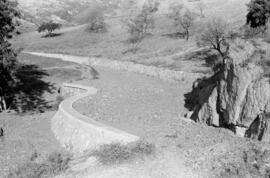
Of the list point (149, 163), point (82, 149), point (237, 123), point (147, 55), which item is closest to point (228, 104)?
point (237, 123)

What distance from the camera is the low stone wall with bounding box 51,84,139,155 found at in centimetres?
1777

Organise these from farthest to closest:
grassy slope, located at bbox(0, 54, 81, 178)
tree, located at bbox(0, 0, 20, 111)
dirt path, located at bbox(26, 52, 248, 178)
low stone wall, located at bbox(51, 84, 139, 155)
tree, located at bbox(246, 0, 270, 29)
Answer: tree, located at bbox(246, 0, 270, 29) → tree, located at bbox(0, 0, 20, 111) → grassy slope, located at bbox(0, 54, 81, 178) → low stone wall, located at bbox(51, 84, 139, 155) → dirt path, located at bbox(26, 52, 248, 178)

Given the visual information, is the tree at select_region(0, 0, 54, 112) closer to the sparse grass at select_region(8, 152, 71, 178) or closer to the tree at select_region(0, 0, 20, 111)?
the tree at select_region(0, 0, 20, 111)

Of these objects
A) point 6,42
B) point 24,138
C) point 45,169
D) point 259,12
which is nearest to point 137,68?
point 259,12

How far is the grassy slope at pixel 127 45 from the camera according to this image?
183 ft

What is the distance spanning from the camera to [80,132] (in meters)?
20.2

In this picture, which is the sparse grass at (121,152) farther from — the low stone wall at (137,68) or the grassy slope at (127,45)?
the grassy slope at (127,45)

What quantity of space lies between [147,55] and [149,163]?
153 ft

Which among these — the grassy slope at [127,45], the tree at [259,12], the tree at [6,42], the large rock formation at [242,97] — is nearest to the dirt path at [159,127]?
the large rock formation at [242,97]

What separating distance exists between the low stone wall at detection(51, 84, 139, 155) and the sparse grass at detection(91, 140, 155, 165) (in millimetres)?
1612

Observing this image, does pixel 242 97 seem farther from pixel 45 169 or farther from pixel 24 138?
pixel 24 138

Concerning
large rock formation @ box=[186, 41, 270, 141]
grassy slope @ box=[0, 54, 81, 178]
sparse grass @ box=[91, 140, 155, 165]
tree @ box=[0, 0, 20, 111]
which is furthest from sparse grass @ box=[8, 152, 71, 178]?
tree @ box=[0, 0, 20, 111]

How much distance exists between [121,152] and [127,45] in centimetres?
5941

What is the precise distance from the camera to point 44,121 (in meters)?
27.6
